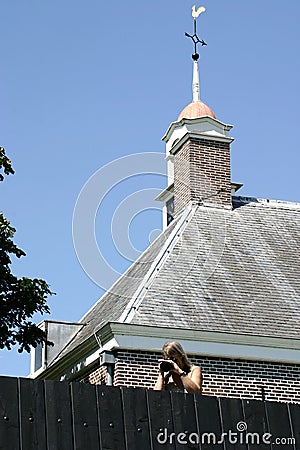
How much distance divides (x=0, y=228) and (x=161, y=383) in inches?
314

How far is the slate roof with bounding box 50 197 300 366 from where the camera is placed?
47.9ft

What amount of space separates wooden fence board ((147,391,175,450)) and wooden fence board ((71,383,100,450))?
379 mm

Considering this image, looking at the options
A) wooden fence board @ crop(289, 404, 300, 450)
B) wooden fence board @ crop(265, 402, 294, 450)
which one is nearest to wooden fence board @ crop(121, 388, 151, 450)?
wooden fence board @ crop(265, 402, 294, 450)

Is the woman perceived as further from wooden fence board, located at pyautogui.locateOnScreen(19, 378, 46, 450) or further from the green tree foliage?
the green tree foliage

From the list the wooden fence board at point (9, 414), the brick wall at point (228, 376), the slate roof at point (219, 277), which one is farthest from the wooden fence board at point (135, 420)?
the slate roof at point (219, 277)

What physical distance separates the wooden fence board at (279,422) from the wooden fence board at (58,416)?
4.80 ft

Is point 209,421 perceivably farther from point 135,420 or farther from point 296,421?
point 296,421

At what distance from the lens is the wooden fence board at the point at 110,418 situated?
5.47 metres

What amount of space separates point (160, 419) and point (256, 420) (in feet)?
2.36

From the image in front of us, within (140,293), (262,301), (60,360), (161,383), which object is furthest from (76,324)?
(161,383)

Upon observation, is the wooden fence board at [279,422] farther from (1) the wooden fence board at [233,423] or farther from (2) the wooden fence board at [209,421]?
(2) the wooden fence board at [209,421]

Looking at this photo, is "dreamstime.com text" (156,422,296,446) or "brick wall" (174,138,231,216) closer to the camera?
"dreamstime.com text" (156,422,296,446)

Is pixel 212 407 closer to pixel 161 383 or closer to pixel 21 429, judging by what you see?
pixel 161 383

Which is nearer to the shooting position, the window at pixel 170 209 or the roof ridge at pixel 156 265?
the roof ridge at pixel 156 265
